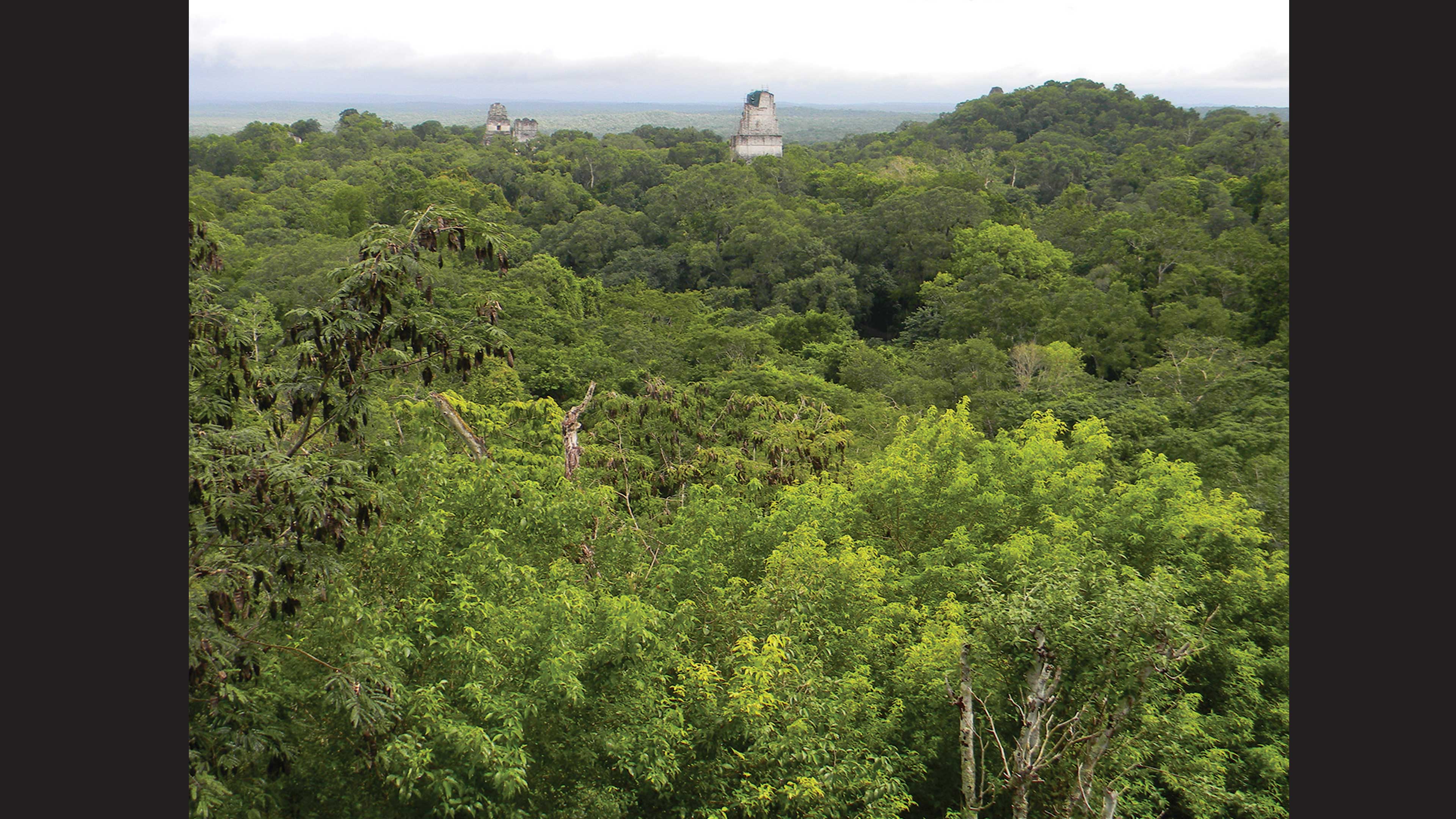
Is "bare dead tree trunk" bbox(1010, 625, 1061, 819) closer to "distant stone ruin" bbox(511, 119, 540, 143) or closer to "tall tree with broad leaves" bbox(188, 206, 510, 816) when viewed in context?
"tall tree with broad leaves" bbox(188, 206, 510, 816)

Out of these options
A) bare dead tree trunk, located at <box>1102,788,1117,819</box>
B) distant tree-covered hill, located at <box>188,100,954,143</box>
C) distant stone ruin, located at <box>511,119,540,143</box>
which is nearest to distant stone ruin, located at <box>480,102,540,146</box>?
distant stone ruin, located at <box>511,119,540,143</box>

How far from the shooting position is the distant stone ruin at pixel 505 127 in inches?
3184

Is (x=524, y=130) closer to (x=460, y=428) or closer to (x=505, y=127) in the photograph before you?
(x=505, y=127)

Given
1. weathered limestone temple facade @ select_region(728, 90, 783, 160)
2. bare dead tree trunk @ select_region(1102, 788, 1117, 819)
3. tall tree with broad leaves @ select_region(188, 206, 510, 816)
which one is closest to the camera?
tall tree with broad leaves @ select_region(188, 206, 510, 816)

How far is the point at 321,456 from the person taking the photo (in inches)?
220

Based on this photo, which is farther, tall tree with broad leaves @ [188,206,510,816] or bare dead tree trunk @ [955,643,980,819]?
bare dead tree trunk @ [955,643,980,819]

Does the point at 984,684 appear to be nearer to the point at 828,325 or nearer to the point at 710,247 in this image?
the point at 828,325

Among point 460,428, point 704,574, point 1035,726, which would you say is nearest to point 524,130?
point 460,428

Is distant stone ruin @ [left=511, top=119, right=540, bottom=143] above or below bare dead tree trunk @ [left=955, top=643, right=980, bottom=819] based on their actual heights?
above

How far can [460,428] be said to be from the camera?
9.87 m

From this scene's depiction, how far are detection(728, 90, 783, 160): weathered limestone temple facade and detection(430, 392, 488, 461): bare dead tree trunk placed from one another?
219 feet

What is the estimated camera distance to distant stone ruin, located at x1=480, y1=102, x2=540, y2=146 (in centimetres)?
8088

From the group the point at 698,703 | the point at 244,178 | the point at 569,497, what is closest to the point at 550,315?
the point at 569,497

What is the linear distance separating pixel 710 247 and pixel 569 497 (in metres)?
36.4
